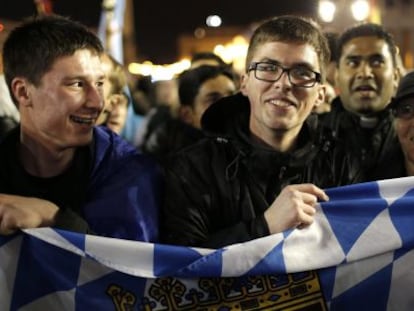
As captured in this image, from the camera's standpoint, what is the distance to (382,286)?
7.34 feet

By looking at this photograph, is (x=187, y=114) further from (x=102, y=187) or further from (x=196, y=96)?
(x=102, y=187)

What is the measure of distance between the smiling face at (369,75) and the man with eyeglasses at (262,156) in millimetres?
1133

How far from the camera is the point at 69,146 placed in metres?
2.42

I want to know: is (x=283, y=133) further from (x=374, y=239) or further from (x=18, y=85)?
(x=18, y=85)

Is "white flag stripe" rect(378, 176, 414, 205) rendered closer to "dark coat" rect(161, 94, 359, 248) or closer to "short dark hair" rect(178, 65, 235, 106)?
"dark coat" rect(161, 94, 359, 248)

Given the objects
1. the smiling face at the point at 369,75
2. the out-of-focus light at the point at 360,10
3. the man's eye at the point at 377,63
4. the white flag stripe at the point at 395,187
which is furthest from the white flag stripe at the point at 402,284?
the out-of-focus light at the point at 360,10

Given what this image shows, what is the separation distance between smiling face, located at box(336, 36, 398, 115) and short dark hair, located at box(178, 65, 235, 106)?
92 cm

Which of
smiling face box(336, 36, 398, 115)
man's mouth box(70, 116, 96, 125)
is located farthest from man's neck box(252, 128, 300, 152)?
smiling face box(336, 36, 398, 115)

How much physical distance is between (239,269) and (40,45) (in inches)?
48.5

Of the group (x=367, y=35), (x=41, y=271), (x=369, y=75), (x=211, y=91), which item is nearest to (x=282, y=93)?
(x=41, y=271)

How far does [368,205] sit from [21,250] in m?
1.33

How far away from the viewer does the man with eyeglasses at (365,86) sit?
3.46 metres

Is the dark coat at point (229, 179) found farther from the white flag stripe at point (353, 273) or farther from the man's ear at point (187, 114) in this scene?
the man's ear at point (187, 114)

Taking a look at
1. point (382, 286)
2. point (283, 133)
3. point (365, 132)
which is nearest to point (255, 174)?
point (283, 133)
